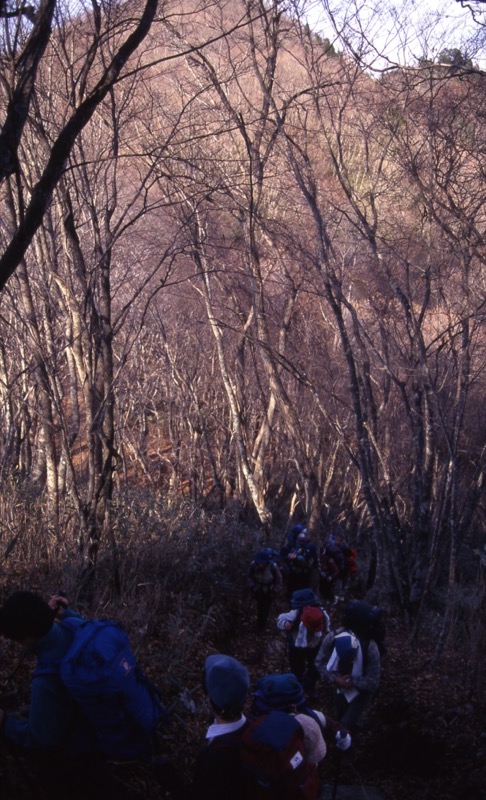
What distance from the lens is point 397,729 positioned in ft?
22.6

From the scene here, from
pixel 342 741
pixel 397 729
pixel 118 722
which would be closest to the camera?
pixel 118 722

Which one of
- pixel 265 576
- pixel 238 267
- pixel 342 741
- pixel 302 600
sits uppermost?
pixel 238 267

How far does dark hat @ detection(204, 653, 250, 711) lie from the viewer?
3000 mm

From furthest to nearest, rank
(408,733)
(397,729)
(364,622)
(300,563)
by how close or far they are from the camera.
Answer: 1. (300,563)
2. (397,729)
3. (408,733)
4. (364,622)

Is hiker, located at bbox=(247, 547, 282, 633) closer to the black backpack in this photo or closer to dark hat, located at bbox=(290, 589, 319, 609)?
dark hat, located at bbox=(290, 589, 319, 609)

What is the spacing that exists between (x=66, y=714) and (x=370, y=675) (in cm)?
297

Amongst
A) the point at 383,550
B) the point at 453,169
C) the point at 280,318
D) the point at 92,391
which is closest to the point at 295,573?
the point at 383,550

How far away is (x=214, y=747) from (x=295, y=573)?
6359mm

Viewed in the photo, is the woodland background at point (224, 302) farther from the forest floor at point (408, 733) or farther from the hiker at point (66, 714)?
the hiker at point (66, 714)

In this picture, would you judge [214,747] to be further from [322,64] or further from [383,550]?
[322,64]

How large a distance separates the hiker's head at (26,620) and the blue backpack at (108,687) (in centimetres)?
14

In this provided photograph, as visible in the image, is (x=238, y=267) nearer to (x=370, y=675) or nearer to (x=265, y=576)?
(x=265, y=576)

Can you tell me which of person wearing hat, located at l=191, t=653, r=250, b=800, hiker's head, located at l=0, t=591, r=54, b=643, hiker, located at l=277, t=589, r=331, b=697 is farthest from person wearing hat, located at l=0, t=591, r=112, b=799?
hiker, located at l=277, t=589, r=331, b=697

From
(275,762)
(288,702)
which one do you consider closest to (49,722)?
(275,762)
